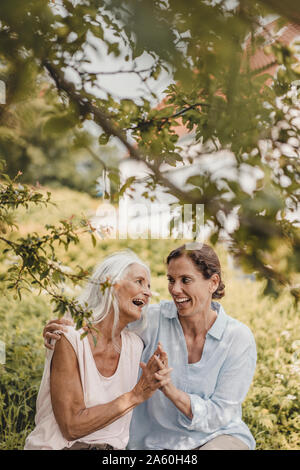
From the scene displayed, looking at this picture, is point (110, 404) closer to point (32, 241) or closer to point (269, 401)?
point (32, 241)

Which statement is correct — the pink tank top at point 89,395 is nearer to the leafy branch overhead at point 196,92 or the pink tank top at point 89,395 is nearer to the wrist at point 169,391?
the wrist at point 169,391

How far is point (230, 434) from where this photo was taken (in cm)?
235

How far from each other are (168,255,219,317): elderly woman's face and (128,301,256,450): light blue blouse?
10cm

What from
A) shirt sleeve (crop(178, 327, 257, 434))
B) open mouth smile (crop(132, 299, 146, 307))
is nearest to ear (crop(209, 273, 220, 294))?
shirt sleeve (crop(178, 327, 257, 434))

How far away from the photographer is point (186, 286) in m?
2.44

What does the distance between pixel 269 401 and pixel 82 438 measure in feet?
6.25

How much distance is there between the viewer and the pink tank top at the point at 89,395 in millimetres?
2166

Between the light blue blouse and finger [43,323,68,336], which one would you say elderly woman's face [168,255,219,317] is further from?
finger [43,323,68,336]

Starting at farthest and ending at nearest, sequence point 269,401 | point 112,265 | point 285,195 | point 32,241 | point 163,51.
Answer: point 269,401
point 112,265
point 32,241
point 285,195
point 163,51

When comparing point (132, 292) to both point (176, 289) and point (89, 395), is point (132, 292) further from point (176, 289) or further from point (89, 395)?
point (89, 395)

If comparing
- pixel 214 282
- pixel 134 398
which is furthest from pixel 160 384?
pixel 214 282

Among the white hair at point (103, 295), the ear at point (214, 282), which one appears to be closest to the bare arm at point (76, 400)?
the white hair at point (103, 295)

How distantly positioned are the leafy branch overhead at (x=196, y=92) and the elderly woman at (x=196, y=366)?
0.66 meters
